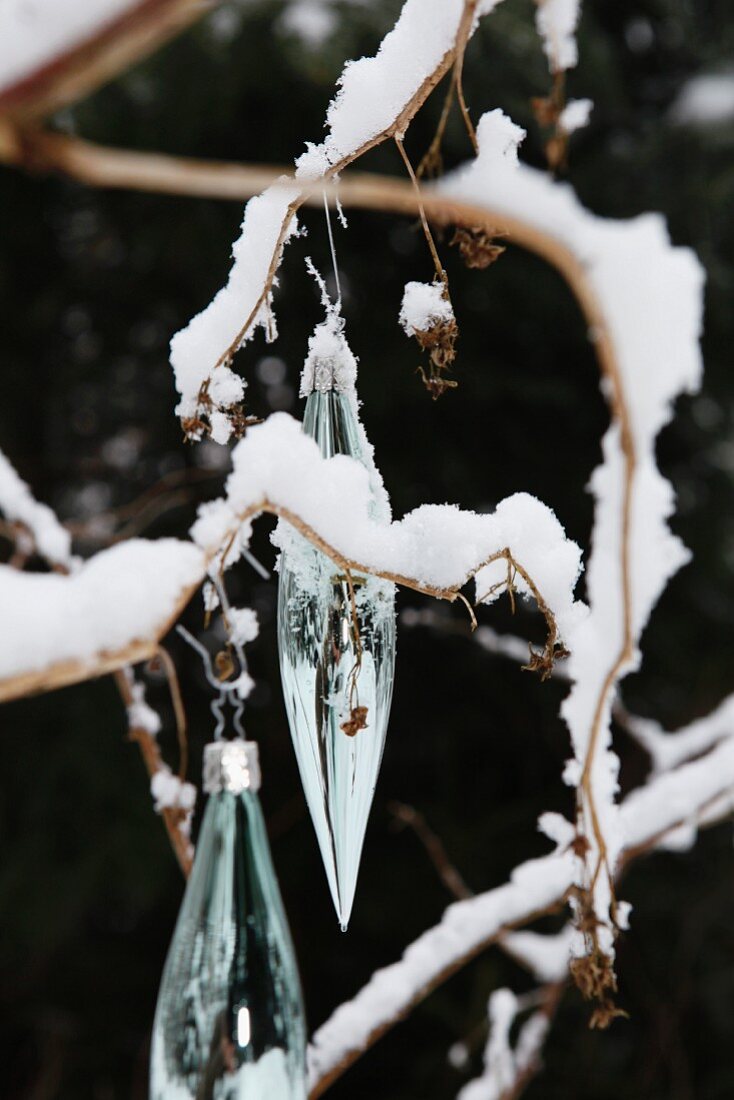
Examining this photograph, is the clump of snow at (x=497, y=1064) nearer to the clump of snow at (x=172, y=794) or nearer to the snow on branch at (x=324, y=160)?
the clump of snow at (x=172, y=794)

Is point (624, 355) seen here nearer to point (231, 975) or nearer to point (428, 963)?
point (231, 975)

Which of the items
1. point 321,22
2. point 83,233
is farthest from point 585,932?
point 83,233

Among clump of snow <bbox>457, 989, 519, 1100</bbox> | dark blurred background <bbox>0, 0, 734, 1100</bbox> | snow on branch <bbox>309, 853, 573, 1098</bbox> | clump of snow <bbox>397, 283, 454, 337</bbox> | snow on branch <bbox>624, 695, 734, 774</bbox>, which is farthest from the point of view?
dark blurred background <bbox>0, 0, 734, 1100</bbox>

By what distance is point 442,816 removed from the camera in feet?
4.11

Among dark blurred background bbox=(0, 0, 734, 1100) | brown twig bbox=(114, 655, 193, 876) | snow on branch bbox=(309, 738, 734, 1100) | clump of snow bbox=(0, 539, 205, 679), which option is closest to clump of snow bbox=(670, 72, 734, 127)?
dark blurred background bbox=(0, 0, 734, 1100)

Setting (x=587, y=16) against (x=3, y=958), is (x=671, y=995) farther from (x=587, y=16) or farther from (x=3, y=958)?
(x=587, y=16)

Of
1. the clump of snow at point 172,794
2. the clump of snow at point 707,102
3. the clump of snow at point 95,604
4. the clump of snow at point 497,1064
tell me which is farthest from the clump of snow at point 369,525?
the clump of snow at point 707,102

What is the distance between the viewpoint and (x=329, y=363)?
246 mm

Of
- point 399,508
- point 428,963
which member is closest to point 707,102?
point 399,508

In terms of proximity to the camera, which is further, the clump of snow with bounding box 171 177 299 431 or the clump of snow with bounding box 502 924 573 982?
the clump of snow with bounding box 502 924 573 982

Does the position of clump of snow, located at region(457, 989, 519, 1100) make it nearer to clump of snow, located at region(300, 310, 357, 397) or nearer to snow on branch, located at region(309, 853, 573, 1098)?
snow on branch, located at region(309, 853, 573, 1098)

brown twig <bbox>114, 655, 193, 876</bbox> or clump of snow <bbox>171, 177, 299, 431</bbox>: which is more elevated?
clump of snow <bbox>171, 177, 299, 431</bbox>

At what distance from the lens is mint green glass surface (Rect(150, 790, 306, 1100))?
0.25m

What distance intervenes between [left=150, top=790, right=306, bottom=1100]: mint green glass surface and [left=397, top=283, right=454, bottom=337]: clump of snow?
0.12 m
